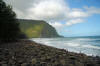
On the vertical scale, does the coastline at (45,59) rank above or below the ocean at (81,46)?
above

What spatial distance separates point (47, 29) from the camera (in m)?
189

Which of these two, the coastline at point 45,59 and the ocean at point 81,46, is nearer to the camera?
the coastline at point 45,59

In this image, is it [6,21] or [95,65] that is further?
[6,21]

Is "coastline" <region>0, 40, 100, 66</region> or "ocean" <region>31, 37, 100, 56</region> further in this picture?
"ocean" <region>31, 37, 100, 56</region>

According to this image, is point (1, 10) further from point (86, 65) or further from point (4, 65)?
point (86, 65)

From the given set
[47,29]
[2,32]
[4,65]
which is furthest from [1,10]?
[47,29]

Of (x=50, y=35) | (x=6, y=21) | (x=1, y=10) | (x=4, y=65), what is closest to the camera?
(x=4, y=65)

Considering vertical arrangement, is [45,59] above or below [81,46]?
above

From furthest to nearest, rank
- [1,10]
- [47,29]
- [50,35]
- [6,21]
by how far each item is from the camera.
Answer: [47,29], [50,35], [6,21], [1,10]

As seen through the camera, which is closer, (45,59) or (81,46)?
(45,59)

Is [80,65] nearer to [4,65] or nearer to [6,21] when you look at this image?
[4,65]

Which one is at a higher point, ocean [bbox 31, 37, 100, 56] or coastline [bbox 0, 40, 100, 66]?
coastline [bbox 0, 40, 100, 66]

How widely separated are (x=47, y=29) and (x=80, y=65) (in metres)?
185

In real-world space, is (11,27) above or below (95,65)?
above
